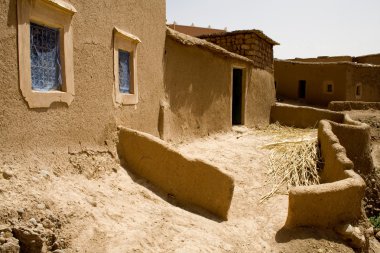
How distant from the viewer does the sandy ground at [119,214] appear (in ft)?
10.1

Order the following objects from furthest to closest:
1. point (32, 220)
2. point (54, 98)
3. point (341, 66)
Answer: point (341, 66)
point (54, 98)
point (32, 220)

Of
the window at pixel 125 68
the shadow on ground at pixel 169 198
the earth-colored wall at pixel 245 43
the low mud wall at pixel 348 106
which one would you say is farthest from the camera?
the low mud wall at pixel 348 106

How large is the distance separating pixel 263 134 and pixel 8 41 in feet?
26.9

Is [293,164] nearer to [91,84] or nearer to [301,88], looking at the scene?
[91,84]

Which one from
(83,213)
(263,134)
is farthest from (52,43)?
(263,134)

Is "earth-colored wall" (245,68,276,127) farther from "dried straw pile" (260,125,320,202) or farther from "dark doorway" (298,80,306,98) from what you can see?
"dark doorway" (298,80,306,98)

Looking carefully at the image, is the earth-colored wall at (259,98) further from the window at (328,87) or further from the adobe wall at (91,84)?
the window at (328,87)

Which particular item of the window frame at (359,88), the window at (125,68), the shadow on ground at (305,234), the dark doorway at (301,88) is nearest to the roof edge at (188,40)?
the window at (125,68)

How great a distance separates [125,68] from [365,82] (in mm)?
16708

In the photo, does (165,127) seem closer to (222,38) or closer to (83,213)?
(83,213)

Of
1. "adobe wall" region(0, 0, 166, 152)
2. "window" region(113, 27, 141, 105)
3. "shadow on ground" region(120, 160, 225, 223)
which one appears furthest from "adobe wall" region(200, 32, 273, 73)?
"shadow on ground" region(120, 160, 225, 223)

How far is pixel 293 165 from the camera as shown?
7.04 meters

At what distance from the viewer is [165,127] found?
6703 millimetres

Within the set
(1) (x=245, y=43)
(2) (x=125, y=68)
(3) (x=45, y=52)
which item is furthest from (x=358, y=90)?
(3) (x=45, y=52)
